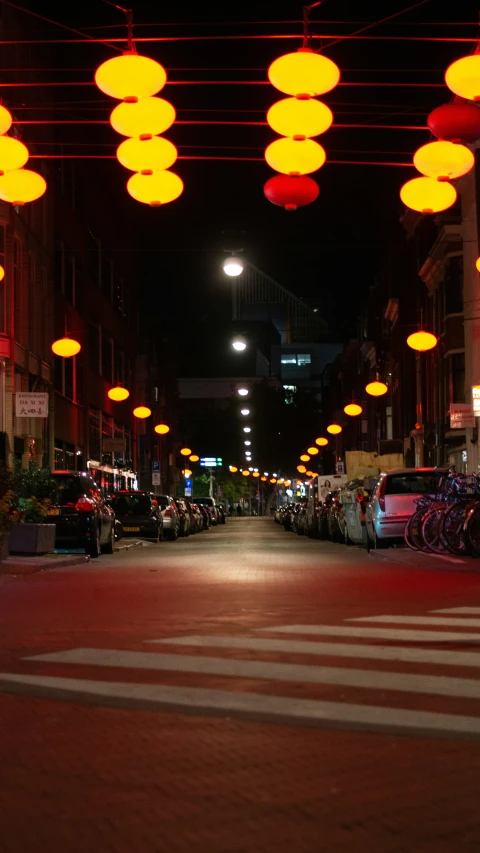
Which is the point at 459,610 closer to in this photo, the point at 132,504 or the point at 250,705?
the point at 250,705

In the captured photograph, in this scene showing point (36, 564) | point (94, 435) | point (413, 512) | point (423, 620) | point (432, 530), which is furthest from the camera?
point (94, 435)

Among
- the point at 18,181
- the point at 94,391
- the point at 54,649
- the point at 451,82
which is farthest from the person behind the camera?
the point at 94,391

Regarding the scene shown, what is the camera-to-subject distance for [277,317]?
146 meters

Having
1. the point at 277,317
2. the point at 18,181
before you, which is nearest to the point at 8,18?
the point at 18,181

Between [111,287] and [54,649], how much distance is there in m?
54.8

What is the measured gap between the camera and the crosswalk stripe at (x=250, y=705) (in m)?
6.59

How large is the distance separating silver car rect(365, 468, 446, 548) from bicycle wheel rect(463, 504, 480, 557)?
4.26 m

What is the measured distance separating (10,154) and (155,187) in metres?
1.74

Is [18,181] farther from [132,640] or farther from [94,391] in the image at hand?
[94,391]

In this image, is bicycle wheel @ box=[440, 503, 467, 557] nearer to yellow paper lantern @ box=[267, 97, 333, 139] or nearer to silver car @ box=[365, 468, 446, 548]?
silver car @ box=[365, 468, 446, 548]

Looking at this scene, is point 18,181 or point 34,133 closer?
point 18,181

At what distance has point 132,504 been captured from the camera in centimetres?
3838

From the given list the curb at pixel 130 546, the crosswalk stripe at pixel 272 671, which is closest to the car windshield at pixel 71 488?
the curb at pixel 130 546

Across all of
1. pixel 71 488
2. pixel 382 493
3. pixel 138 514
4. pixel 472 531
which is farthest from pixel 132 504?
pixel 472 531
